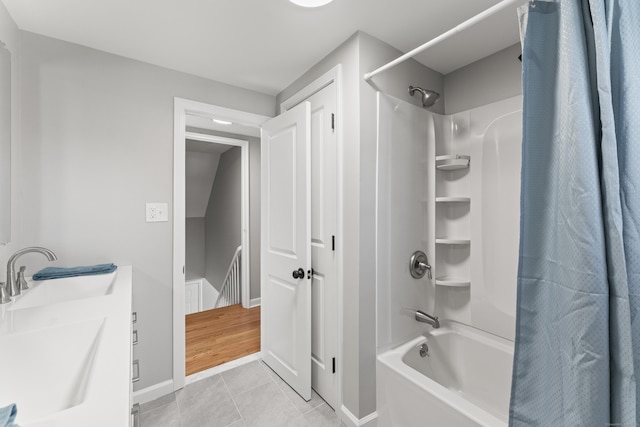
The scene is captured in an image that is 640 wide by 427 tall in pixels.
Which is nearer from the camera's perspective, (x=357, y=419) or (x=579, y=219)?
(x=579, y=219)

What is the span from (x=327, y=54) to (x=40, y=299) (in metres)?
2.04

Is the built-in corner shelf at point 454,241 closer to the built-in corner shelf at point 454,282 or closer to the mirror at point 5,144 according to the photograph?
the built-in corner shelf at point 454,282

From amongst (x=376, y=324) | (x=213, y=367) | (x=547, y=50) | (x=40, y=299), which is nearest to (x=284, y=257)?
(x=376, y=324)

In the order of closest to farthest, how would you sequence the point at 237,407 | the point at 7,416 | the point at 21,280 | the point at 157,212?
1. the point at 7,416
2. the point at 21,280
3. the point at 237,407
4. the point at 157,212

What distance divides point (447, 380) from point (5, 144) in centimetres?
282

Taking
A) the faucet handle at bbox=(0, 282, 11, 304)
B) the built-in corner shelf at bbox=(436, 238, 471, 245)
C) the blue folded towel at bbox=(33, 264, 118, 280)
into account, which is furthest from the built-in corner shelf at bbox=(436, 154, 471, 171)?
the faucet handle at bbox=(0, 282, 11, 304)

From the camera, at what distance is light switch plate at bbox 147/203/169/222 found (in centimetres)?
190

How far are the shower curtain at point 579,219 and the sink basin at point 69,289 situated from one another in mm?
1715

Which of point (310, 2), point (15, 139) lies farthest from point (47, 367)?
point (310, 2)

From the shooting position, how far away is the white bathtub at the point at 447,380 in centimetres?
125

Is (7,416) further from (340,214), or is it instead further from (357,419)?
(357,419)

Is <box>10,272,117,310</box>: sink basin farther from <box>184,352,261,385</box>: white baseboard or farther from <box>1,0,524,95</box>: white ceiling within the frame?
<box>1,0,524,95</box>: white ceiling

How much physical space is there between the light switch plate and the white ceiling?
3.22 ft

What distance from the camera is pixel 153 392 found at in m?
1.88
